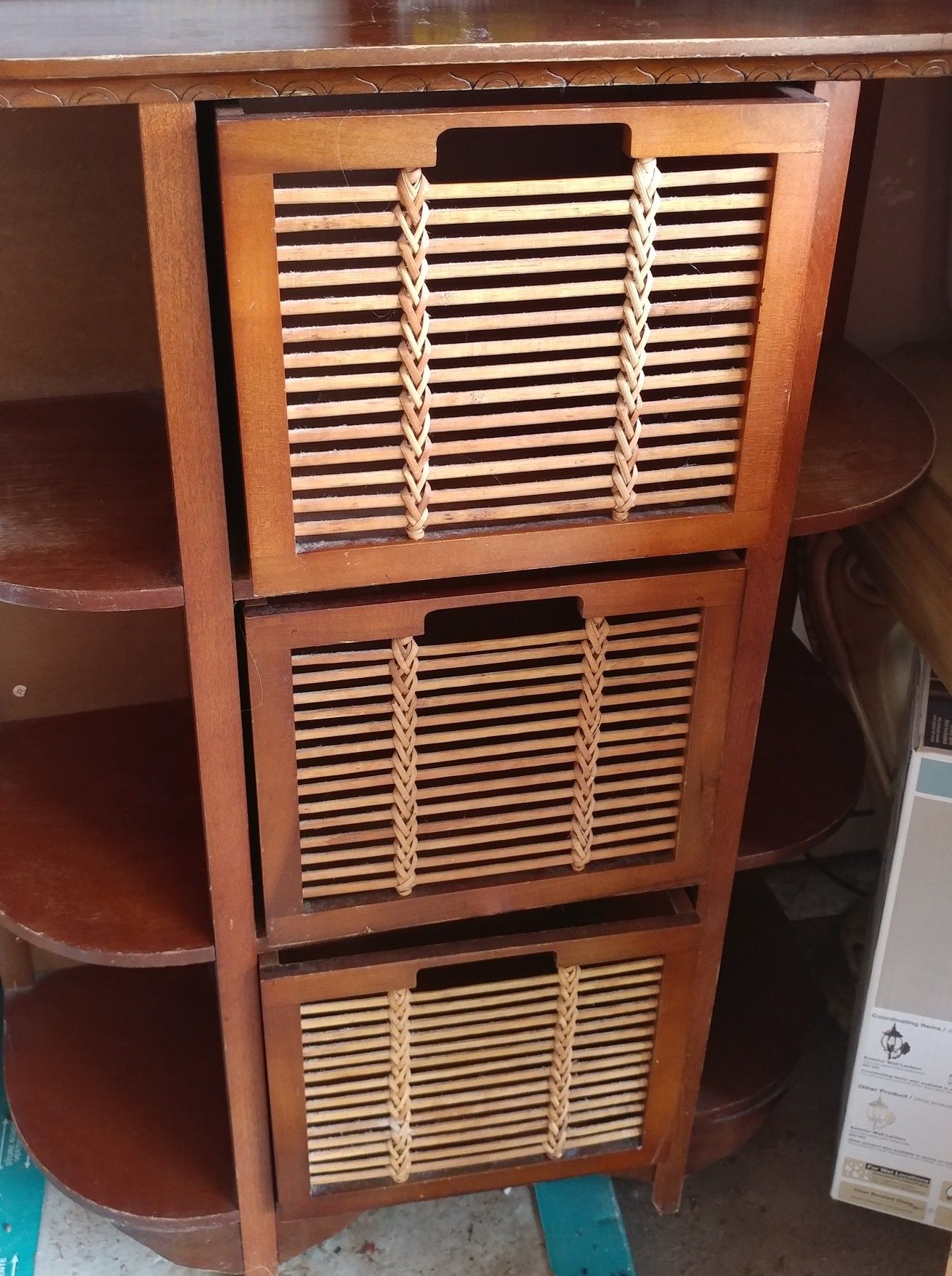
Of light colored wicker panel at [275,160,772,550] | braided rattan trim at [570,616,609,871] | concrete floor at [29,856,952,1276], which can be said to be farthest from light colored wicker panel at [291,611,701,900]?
concrete floor at [29,856,952,1276]

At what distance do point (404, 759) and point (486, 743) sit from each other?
74 mm

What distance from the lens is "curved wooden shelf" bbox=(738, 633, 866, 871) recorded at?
127 centimetres

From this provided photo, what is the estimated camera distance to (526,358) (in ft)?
3.18

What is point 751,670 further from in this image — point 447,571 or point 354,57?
point 354,57

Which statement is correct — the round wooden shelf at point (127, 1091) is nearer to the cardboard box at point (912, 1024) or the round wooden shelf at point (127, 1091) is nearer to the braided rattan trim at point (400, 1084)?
the braided rattan trim at point (400, 1084)

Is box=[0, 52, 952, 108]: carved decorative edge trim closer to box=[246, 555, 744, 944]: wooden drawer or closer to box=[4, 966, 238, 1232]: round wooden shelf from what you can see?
box=[246, 555, 744, 944]: wooden drawer

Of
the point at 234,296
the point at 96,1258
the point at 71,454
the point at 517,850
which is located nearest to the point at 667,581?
the point at 517,850

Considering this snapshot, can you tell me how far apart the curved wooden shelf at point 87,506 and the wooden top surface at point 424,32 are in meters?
0.35

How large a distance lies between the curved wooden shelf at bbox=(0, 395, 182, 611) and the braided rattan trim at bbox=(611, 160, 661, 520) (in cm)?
33

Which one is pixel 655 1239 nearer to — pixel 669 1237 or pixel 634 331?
pixel 669 1237

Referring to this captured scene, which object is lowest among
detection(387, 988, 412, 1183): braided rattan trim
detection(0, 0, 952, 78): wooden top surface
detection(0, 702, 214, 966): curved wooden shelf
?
detection(387, 988, 412, 1183): braided rattan trim

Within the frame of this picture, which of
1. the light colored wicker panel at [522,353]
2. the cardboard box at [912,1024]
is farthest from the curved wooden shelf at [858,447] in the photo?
the cardboard box at [912,1024]

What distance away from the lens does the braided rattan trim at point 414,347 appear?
833 mm

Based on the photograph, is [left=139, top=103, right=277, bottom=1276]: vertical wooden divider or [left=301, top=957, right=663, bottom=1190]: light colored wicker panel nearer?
[left=139, top=103, right=277, bottom=1276]: vertical wooden divider
